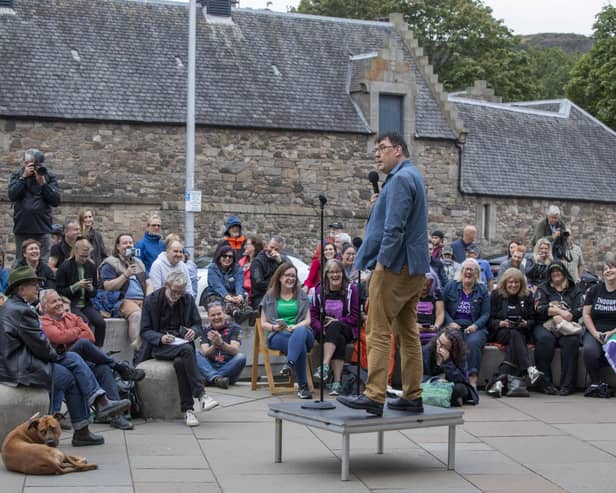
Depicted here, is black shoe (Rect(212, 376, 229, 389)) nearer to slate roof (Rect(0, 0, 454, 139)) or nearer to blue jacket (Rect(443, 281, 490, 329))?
blue jacket (Rect(443, 281, 490, 329))

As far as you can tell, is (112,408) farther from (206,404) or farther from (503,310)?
(503,310)

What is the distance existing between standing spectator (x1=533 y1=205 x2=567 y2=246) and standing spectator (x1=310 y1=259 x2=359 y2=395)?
466 cm

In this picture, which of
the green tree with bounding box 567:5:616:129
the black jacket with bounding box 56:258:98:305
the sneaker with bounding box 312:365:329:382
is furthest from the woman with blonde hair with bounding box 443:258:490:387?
the green tree with bounding box 567:5:616:129

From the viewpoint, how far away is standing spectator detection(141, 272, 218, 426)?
11664 mm

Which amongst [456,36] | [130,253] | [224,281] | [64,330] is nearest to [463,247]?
[224,281]

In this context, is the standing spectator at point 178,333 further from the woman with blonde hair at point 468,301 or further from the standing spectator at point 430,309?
the woman with blonde hair at point 468,301

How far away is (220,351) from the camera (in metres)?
13.9

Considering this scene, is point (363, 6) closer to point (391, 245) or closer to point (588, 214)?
point (588, 214)

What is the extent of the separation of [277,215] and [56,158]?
21.2 ft

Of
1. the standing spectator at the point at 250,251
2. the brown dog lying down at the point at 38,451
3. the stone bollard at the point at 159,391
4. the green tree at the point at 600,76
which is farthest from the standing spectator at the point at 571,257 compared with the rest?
the green tree at the point at 600,76

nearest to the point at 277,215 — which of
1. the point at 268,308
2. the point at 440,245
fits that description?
the point at 440,245

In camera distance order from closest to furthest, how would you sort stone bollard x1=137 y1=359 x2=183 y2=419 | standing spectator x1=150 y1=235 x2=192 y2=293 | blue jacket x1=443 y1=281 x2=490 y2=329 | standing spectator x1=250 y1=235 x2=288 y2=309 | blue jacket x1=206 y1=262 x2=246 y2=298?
stone bollard x1=137 y1=359 x2=183 y2=419
standing spectator x1=150 y1=235 x2=192 y2=293
blue jacket x1=443 y1=281 x2=490 y2=329
blue jacket x1=206 y1=262 x2=246 y2=298
standing spectator x1=250 y1=235 x2=288 y2=309

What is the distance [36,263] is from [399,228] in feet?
17.9

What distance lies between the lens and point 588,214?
41.3 meters
